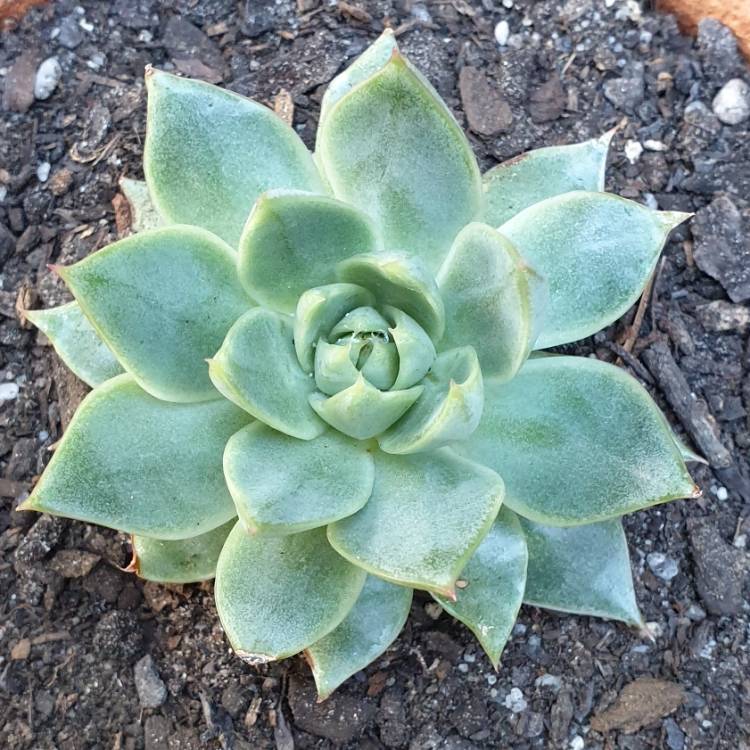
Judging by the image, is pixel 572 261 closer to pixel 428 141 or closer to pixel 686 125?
pixel 428 141

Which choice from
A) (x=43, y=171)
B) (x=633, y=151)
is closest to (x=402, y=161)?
(x=633, y=151)

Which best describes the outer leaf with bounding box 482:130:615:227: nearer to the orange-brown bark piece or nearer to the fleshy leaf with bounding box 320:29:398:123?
the fleshy leaf with bounding box 320:29:398:123

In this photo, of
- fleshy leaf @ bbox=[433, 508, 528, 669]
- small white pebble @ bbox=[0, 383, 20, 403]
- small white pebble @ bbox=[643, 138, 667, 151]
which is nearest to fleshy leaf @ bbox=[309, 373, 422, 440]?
fleshy leaf @ bbox=[433, 508, 528, 669]

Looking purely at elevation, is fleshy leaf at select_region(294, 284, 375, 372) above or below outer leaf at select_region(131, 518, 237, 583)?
above

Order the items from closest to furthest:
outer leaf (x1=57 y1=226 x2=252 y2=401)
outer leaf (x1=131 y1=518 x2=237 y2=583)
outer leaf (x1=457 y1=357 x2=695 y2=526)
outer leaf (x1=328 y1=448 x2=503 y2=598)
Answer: outer leaf (x1=328 y1=448 x2=503 y2=598) → outer leaf (x1=57 y1=226 x2=252 y2=401) → outer leaf (x1=457 y1=357 x2=695 y2=526) → outer leaf (x1=131 y1=518 x2=237 y2=583)

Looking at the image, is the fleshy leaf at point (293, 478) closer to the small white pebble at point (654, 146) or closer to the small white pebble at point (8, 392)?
the small white pebble at point (8, 392)

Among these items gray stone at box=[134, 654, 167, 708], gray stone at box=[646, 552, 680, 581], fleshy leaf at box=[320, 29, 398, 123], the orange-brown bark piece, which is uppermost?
fleshy leaf at box=[320, 29, 398, 123]
